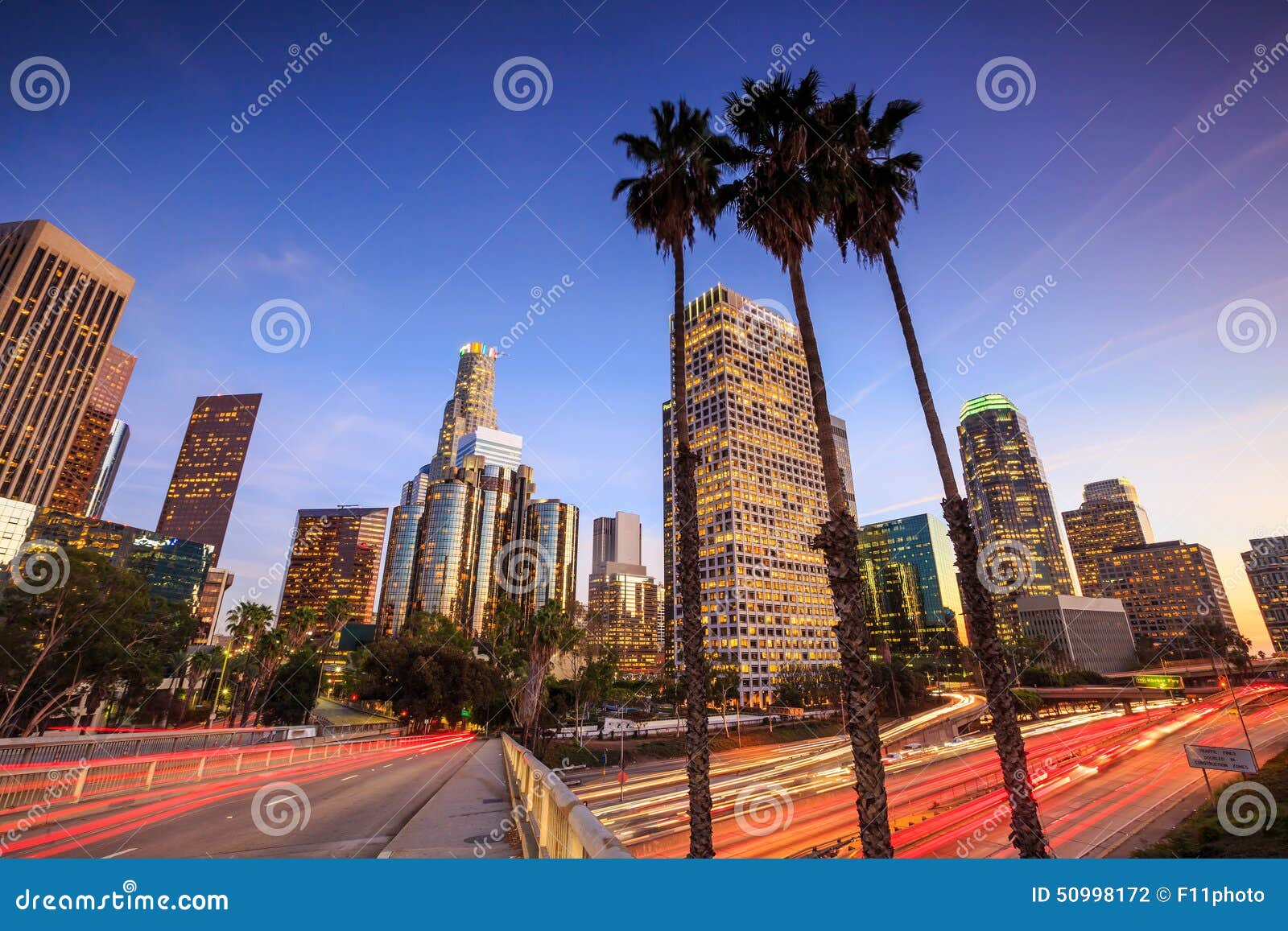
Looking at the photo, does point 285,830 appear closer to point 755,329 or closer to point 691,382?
point 691,382

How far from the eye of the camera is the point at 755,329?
15212cm

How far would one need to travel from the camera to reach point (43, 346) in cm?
11325

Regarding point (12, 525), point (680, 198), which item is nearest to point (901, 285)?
point (680, 198)

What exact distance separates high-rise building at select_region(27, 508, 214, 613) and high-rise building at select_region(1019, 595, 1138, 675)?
216m

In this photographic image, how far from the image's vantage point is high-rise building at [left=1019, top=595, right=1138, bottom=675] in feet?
523

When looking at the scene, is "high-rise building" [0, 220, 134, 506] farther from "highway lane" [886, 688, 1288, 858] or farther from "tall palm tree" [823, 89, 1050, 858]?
"highway lane" [886, 688, 1288, 858]

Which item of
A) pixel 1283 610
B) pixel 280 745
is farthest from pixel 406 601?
pixel 1283 610

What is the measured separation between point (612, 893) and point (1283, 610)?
261244 mm

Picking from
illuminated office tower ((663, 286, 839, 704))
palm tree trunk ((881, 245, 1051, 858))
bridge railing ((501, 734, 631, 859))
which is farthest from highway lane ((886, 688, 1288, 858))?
illuminated office tower ((663, 286, 839, 704))

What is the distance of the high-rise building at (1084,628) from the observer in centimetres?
15938

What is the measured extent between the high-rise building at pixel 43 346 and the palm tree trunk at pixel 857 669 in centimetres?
16326

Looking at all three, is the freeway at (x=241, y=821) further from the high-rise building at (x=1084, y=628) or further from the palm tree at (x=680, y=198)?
the high-rise building at (x=1084, y=628)

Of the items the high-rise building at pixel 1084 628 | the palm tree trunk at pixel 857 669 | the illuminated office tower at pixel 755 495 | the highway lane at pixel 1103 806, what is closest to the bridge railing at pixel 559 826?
the palm tree trunk at pixel 857 669

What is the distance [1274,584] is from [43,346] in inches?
13537
